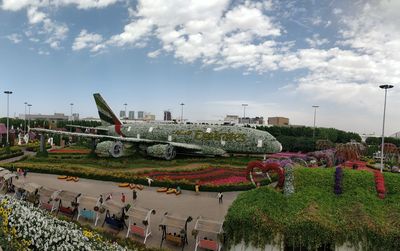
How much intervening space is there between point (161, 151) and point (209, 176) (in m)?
12.4

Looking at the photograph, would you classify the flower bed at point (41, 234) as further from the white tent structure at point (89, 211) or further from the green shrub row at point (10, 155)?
the green shrub row at point (10, 155)

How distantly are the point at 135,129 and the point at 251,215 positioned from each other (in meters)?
46.5

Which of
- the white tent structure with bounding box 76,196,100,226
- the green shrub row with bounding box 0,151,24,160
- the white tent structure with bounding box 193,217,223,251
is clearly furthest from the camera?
the green shrub row with bounding box 0,151,24,160

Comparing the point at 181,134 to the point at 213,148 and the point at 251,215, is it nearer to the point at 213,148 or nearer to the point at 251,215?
the point at 213,148

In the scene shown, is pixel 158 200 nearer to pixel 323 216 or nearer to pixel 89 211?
pixel 89 211

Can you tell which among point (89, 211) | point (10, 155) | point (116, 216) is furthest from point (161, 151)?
point (10, 155)

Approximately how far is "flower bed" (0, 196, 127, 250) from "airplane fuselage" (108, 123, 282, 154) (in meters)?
34.5

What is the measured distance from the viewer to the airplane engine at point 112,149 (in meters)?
47.4

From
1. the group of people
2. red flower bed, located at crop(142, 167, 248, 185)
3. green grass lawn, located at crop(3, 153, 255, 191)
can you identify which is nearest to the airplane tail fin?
green grass lawn, located at crop(3, 153, 255, 191)

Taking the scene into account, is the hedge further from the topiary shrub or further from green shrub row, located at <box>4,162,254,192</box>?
green shrub row, located at <box>4,162,254,192</box>

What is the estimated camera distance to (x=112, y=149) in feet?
155

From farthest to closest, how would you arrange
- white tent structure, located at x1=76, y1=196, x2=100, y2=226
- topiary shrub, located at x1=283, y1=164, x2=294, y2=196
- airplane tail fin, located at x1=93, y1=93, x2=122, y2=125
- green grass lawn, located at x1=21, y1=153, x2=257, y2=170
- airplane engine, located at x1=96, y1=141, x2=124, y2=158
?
airplane tail fin, located at x1=93, y1=93, x2=122, y2=125 < airplane engine, located at x1=96, y1=141, x2=124, y2=158 < green grass lawn, located at x1=21, y1=153, x2=257, y2=170 < white tent structure, located at x1=76, y1=196, x2=100, y2=226 < topiary shrub, located at x1=283, y1=164, x2=294, y2=196

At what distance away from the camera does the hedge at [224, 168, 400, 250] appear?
44.8 ft

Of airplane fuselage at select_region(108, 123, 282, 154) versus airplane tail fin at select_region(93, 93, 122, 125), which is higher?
airplane tail fin at select_region(93, 93, 122, 125)
